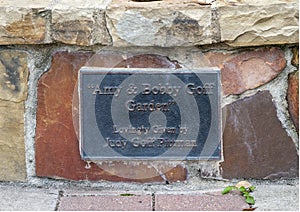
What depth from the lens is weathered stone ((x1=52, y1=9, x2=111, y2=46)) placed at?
185cm

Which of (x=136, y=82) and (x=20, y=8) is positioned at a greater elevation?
(x=20, y=8)

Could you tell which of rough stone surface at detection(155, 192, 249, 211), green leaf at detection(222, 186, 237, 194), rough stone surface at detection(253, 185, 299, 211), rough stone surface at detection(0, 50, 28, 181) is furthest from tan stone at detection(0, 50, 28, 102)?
rough stone surface at detection(253, 185, 299, 211)

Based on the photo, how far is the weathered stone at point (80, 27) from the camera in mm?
1854

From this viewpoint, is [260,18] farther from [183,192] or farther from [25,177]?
[25,177]

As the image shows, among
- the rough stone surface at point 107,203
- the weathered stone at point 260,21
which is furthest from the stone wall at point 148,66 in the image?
the rough stone surface at point 107,203

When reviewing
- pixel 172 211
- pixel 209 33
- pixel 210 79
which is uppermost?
pixel 209 33

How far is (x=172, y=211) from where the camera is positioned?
69.9 inches

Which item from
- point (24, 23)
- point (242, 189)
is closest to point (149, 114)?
point (242, 189)

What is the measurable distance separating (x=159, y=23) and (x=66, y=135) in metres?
0.47

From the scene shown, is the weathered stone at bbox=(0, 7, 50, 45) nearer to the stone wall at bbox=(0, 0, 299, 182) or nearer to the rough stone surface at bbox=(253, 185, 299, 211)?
the stone wall at bbox=(0, 0, 299, 182)

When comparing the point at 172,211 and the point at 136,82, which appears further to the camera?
the point at 136,82

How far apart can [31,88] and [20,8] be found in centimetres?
25

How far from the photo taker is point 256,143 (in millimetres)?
1943

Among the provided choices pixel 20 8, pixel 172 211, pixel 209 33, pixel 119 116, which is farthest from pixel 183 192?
pixel 20 8
